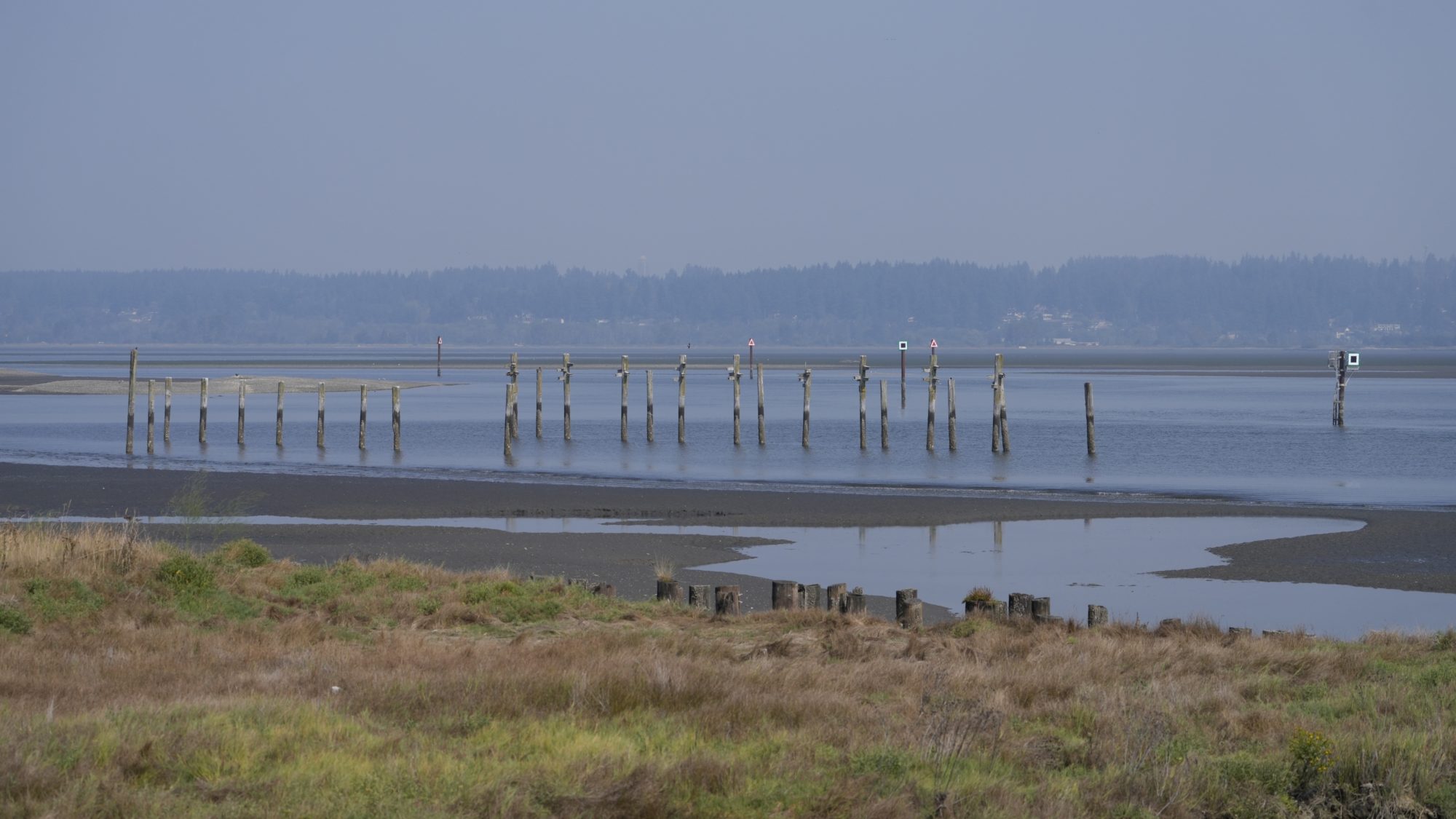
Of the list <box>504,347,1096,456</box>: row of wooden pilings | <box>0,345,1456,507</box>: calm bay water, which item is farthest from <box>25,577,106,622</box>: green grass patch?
<box>504,347,1096,456</box>: row of wooden pilings

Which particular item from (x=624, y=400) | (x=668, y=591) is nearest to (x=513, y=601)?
(x=668, y=591)

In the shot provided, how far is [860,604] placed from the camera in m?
15.7

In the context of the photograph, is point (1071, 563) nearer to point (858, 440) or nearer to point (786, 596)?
point (786, 596)

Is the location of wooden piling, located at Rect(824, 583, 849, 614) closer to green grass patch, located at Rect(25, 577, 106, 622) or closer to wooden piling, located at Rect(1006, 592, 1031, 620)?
wooden piling, located at Rect(1006, 592, 1031, 620)

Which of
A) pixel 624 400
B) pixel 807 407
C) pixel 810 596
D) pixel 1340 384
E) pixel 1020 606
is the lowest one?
pixel 810 596

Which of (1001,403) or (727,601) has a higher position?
(1001,403)

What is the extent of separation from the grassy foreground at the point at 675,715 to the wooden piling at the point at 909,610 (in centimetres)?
67

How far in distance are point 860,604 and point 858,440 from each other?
39.3 meters

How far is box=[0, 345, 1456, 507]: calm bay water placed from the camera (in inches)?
1565

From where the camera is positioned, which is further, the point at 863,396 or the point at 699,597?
the point at 863,396

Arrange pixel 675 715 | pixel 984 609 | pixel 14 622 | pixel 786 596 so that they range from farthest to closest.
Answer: pixel 786 596 → pixel 984 609 → pixel 14 622 → pixel 675 715

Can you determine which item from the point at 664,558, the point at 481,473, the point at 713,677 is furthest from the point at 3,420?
the point at 713,677

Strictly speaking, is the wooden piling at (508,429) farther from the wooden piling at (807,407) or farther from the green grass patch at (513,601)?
the green grass patch at (513,601)

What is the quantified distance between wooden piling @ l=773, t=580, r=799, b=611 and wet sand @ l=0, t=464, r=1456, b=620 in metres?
1.43
